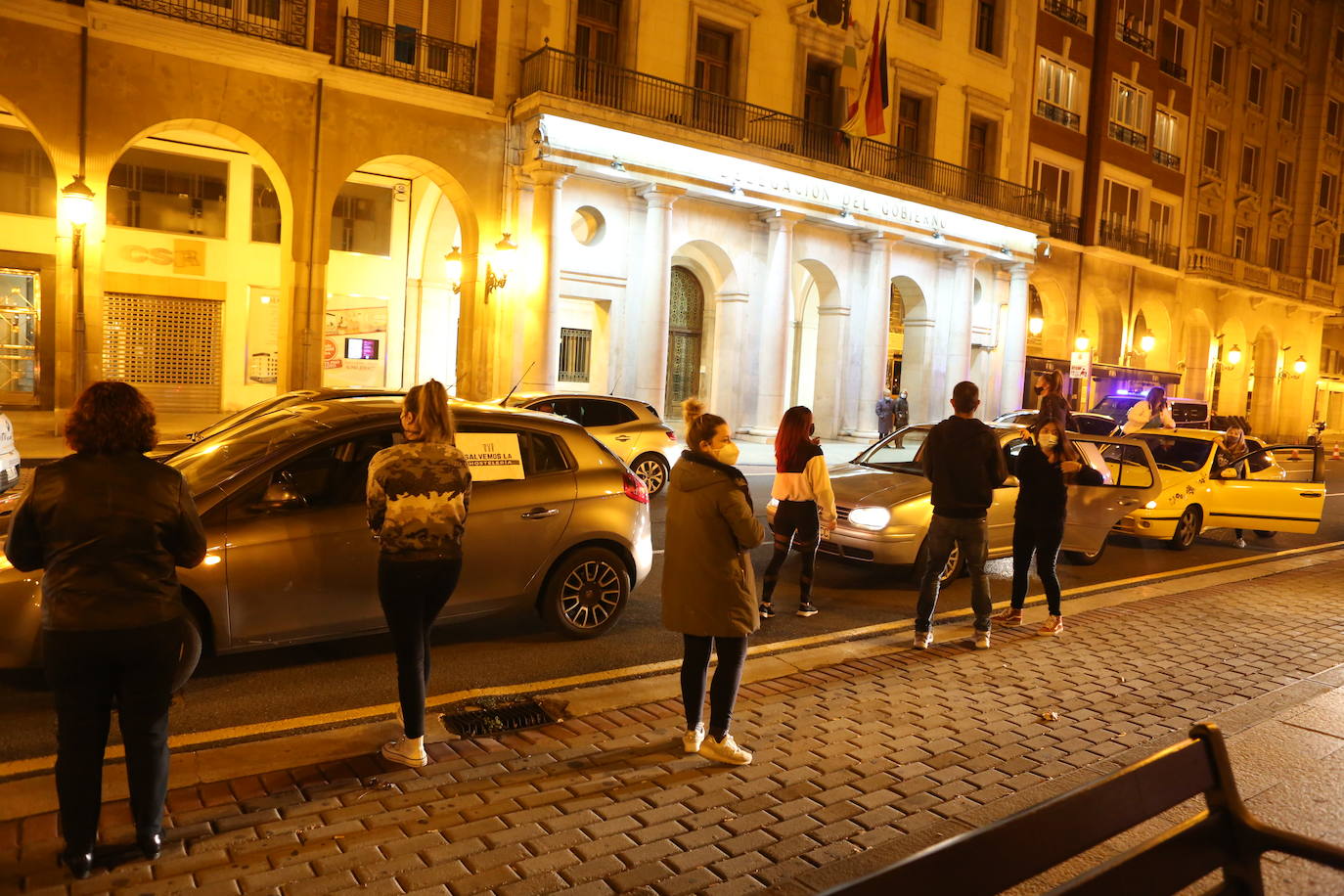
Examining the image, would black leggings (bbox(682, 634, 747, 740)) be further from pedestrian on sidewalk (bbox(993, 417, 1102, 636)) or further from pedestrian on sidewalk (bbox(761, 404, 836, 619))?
pedestrian on sidewalk (bbox(993, 417, 1102, 636))

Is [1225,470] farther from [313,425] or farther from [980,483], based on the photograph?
[313,425]

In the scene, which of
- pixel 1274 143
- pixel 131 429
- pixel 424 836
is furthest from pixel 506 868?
pixel 1274 143

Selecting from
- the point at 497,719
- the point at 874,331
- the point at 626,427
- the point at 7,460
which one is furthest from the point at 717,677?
the point at 874,331

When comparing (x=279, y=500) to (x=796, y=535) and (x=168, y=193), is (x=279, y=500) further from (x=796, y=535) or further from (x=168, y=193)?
(x=168, y=193)

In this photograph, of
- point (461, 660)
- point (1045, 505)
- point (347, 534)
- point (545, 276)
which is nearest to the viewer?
point (347, 534)

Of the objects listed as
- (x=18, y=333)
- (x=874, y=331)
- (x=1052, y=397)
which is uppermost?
(x=874, y=331)

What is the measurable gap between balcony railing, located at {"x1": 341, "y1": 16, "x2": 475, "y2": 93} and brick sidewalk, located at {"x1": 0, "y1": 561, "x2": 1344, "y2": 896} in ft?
58.1

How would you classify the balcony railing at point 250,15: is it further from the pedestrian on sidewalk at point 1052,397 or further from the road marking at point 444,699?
the road marking at point 444,699

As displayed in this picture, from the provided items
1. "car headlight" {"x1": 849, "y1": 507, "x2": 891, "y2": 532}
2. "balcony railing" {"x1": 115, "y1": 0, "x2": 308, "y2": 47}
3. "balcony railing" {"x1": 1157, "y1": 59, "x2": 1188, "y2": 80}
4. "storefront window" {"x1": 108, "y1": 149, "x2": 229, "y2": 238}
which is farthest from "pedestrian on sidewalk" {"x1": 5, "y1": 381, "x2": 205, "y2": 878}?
"balcony railing" {"x1": 1157, "y1": 59, "x2": 1188, "y2": 80}

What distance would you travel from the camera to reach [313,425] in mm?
6105

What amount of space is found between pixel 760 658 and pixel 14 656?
437 centimetres

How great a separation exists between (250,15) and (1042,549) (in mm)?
17785

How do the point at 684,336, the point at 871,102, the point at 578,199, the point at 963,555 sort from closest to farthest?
the point at 963,555
the point at 578,199
the point at 871,102
the point at 684,336

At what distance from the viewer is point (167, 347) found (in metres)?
23.4
